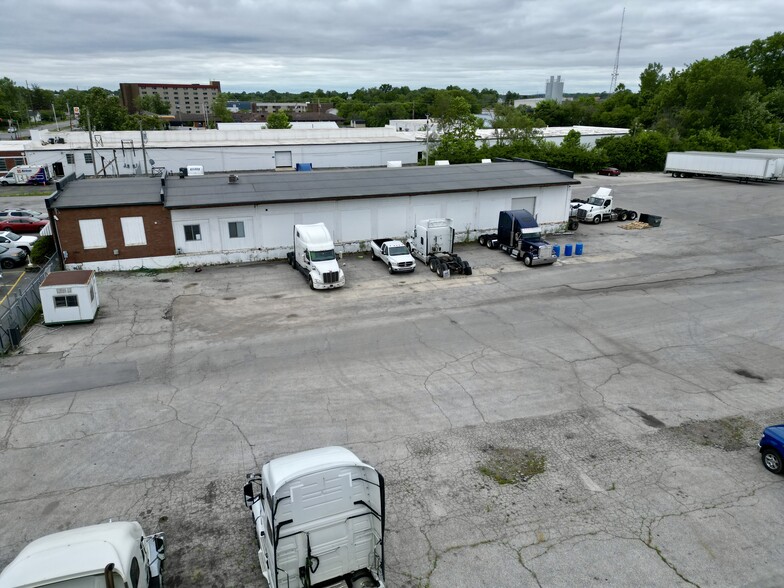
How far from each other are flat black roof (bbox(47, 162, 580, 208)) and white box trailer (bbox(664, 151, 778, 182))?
30786 mm

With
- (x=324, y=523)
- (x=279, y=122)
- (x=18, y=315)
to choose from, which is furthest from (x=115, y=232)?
(x=279, y=122)

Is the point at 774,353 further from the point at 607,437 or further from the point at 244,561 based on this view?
the point at 244,561

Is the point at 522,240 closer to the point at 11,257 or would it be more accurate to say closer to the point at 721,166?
the point at 11,257

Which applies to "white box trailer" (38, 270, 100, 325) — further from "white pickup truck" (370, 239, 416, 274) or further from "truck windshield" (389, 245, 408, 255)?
"truck windshield" (389, 245, 408, 255)

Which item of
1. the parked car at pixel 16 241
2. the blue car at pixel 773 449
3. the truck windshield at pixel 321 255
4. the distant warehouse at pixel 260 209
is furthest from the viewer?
the parked car at pixel 16 241

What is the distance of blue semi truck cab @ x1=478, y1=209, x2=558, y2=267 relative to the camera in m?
29.7

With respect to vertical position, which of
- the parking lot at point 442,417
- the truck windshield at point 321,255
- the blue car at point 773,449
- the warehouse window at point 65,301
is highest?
the truck windshield at point 321,255

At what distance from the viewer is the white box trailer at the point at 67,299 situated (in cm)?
2102

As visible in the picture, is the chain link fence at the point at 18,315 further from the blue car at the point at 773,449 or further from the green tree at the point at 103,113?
the green tree at the point at 103,113

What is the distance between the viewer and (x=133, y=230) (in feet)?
92.5

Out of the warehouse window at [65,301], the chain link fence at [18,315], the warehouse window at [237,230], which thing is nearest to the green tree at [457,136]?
the warehouse window at [237,230]

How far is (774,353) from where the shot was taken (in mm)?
19281

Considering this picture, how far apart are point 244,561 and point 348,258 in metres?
22.8

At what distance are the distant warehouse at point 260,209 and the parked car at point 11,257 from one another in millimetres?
4348
